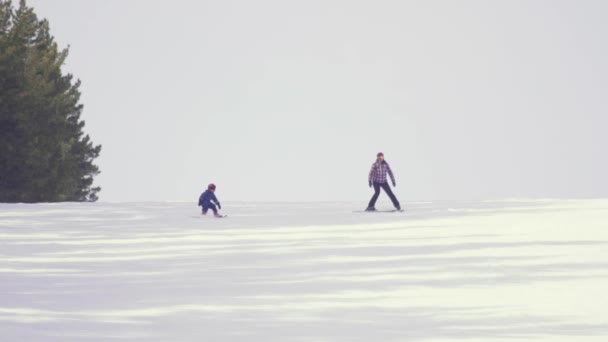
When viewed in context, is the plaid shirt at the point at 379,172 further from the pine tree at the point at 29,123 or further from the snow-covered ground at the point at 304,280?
the pine tree at the point at 29,123

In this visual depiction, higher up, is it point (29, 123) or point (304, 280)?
point (29, 123)

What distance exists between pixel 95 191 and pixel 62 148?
1270 centimetres

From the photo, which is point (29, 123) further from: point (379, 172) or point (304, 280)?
point (304, 280)

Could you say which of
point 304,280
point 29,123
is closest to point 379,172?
point 304,280

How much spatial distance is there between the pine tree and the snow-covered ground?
29.8 m

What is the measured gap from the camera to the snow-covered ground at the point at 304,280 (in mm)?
10805

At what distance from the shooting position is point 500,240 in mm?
22359

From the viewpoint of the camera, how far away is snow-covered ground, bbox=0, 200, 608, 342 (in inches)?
425

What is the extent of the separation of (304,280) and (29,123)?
45831mm

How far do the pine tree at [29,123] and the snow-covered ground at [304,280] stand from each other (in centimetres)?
2982

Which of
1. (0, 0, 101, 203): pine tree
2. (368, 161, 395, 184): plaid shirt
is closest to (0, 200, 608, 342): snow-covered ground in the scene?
(368, 161, 395, 184): plaid shirt

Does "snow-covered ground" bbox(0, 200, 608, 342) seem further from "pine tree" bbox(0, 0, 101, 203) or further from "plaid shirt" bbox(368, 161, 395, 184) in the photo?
"pine tree" bbox(0, 0, 101, 203)


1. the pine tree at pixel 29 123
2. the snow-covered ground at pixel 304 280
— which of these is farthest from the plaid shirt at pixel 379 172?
the pine tree at pixel 29 123

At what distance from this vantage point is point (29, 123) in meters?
58.8
